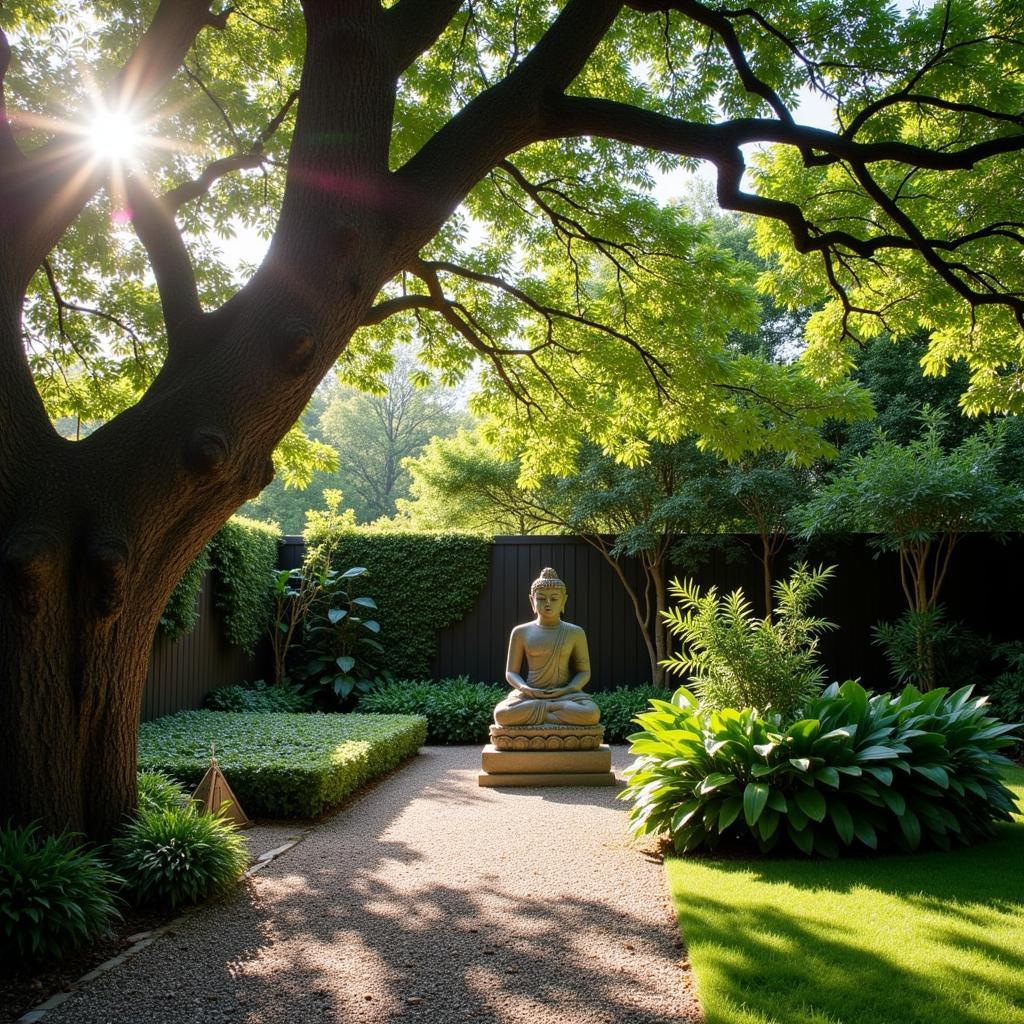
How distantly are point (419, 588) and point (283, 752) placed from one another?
5565 mm

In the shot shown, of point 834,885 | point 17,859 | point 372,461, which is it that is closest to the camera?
point 17,859

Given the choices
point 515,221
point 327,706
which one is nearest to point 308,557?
point 327,706

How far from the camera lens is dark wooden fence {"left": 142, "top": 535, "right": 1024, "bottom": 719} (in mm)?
11820

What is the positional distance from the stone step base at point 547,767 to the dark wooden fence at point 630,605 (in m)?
4.35

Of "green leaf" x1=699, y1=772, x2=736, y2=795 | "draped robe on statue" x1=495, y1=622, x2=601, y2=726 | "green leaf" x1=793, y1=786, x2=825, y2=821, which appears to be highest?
"draped robe on statue" x1=495, y1=622, x2=601, y2=726

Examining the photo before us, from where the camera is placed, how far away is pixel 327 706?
1200 cm

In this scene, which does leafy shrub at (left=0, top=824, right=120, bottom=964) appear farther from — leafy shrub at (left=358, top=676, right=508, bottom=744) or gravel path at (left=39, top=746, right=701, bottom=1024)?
leafy shrub at (left=358, top=676, right=508, bottom=744)

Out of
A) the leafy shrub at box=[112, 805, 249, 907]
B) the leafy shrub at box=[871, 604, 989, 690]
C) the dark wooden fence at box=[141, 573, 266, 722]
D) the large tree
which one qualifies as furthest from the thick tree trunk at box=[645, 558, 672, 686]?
the leafy shrub at box=[112, 805, 249, 907]

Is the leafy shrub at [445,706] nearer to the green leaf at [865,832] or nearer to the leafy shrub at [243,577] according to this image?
the leafy shrub at [243,577]

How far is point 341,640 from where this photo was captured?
40.1 ft

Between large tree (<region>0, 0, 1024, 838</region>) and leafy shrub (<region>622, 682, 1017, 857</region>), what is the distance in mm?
2686

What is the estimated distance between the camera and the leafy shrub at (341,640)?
11938mm

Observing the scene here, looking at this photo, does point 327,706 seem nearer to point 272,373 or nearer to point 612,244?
point 612,244

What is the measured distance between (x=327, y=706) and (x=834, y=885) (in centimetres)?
877
